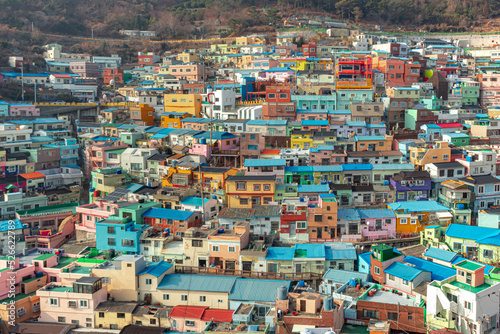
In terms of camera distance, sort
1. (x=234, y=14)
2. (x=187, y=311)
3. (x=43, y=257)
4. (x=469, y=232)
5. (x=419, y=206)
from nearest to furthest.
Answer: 1. (x=187, y=311)
2. (x=43, y=257)
3. (x=469, y=232)
4. (x=419, y=206)
5. (x=234, y=14)

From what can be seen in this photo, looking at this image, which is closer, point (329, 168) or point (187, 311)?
point (187, 311)

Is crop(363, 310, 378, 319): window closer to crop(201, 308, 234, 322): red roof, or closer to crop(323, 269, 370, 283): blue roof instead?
crop(323, 269, 370, 283): blue roof

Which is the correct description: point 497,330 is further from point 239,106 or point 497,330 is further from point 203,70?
point 203,70

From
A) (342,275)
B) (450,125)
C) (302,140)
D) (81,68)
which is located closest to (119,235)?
(342,275)

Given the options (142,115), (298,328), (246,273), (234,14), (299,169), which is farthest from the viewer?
(234,14)

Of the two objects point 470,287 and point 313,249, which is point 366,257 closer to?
point 313,249

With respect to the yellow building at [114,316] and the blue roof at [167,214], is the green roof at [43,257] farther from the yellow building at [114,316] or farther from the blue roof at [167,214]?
the blue roof at [167,214]
